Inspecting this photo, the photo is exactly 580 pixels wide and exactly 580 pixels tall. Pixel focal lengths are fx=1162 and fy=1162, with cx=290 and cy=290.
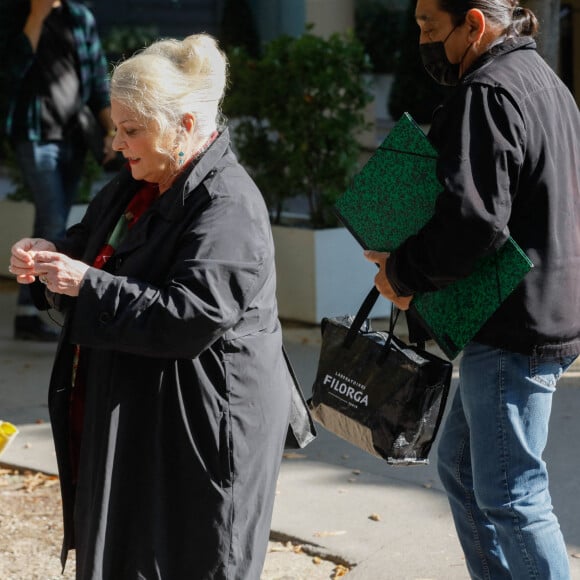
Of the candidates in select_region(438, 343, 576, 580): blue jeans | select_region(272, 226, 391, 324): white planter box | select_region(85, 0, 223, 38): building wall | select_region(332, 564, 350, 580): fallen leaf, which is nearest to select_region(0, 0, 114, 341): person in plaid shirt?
select_region(272, 226, 391, 324): white planter box

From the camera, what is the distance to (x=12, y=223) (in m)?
9.24

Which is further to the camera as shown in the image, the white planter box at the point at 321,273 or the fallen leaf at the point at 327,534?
the white planter box at the point at 321,273

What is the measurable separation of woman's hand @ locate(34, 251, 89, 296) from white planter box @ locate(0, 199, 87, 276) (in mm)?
6517

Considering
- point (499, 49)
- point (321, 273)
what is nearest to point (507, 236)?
point (499, 49)

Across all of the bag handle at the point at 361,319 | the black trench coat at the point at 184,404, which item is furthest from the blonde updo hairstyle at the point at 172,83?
the bag handle at the point at 361,319

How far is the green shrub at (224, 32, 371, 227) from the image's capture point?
7.29 m

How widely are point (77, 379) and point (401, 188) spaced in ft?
3.11

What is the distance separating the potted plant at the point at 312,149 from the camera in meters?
7.30

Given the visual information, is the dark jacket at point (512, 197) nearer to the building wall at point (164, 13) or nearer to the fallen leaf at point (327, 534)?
the fallen leaf at point (327, 534)

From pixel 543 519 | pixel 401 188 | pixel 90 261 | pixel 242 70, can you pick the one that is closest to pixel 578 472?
pixel 543 519

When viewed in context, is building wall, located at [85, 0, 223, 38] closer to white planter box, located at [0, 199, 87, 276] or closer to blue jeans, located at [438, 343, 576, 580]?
white planter box, located at [0, 199, 87, 276]

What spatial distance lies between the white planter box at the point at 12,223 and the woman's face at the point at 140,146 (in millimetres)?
6415

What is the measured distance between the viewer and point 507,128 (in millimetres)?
2666

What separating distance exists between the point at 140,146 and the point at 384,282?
70 cm
